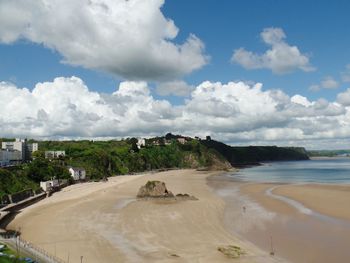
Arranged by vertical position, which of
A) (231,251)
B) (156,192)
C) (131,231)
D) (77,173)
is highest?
(77,173)

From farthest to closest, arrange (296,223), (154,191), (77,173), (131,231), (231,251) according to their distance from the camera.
Answer: (77,173), (154,191), (296,223), (131,231), (231,251)

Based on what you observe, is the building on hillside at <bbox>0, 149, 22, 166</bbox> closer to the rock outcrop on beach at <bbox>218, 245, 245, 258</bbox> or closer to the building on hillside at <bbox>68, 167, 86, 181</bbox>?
the building on hillside at <bbox>68, 167, 86, 181</bbox>

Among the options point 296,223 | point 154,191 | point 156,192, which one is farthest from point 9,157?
point 296,223

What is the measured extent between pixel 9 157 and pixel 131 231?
3650 inches

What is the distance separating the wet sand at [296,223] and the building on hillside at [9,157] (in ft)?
223

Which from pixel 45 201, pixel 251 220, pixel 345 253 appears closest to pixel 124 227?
pixel 251 220

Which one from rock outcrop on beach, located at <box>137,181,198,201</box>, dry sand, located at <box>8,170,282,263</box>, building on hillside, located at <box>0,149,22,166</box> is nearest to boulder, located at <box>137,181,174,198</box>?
rock outcrop on beach, located at <box>137,181,198,201</box>

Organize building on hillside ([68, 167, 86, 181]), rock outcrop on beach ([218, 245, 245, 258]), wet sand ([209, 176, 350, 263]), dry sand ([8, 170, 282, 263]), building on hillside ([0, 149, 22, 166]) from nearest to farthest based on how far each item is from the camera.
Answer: rock outcrop on beach ([218, 245, 245, 258]), dry sand ([8, 170, 282, 263]), wet sand ([209, 176, 350, 263]), building on hillside ([68, 167, 86, 181]), building on hillside ([0, 149, 22, 166])

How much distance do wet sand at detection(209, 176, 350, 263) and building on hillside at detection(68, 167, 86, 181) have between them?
4594 centimetres

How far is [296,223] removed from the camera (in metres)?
42.6

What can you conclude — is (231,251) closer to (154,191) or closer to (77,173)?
(154,191)

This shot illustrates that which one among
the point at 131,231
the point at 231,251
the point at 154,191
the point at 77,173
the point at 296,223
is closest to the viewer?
the point at 231,251

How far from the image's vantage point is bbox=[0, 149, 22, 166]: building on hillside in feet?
360

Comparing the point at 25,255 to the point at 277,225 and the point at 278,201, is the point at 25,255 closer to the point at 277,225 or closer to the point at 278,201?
the point at 277,225
